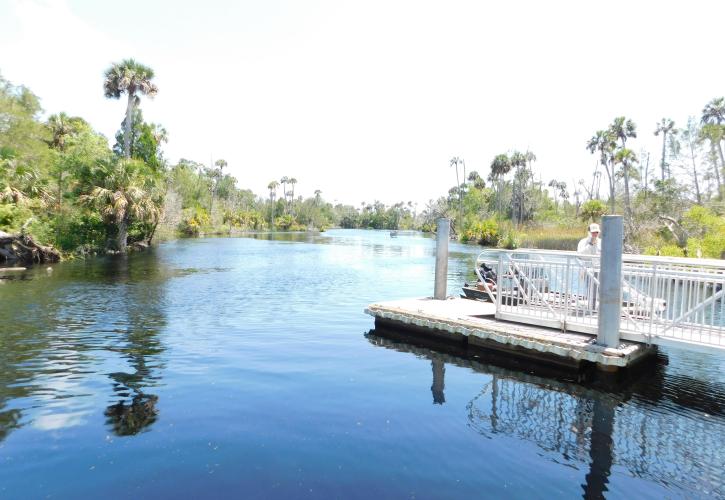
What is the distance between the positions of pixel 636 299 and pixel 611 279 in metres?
1.33

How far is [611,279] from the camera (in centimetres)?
812

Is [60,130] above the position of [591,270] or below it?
above

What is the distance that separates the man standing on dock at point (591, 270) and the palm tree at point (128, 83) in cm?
4210

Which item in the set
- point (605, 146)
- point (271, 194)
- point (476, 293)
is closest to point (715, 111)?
point (605, 146)

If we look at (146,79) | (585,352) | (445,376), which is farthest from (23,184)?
(585,352)

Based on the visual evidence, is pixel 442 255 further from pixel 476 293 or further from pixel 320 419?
pixel 320 419

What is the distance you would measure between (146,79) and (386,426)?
45.6m

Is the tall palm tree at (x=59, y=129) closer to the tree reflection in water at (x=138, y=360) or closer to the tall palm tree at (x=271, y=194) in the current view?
the tree reflection in water at (x=138, y=360)

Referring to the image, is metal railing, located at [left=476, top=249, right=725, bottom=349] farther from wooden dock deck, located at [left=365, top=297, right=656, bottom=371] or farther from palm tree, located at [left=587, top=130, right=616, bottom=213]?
palm tree, located at [left=587, top=130, right=616, bottom=213]

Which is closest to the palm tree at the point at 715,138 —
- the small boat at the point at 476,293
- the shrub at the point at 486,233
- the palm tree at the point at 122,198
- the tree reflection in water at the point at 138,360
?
the shrub at the point at 486,233

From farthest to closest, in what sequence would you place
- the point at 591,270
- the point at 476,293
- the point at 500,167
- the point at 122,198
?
the point at 500,167
the point at 122,198
the point at 476,293
the point at 591,270

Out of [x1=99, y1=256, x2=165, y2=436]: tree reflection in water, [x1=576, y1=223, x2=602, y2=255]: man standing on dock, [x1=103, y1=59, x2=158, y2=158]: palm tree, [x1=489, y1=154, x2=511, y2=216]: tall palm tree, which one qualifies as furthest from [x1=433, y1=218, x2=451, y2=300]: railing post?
[x1=489, y1=154, x2=511, y2=216]: tall palm tree

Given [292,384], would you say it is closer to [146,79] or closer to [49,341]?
[49,341]

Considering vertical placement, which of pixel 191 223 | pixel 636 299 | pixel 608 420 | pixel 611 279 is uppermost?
pixel 191 223
